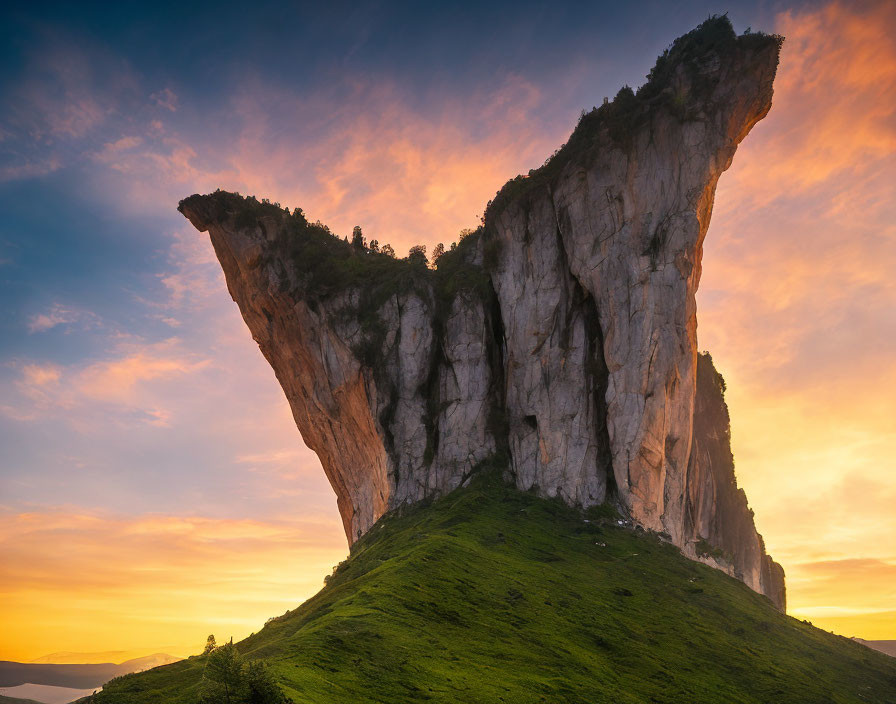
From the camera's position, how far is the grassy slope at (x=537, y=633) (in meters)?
32.2

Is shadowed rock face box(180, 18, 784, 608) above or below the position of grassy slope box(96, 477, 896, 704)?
above

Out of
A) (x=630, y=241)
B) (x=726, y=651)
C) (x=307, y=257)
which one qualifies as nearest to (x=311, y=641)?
(x=726, y=651)

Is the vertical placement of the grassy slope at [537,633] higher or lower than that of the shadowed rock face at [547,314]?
lower

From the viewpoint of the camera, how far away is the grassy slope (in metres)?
32.2

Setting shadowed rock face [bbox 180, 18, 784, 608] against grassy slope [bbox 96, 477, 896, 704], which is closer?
grassy slope [bbox 96, 477, 896, 704]

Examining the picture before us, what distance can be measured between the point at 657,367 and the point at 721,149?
2418cm

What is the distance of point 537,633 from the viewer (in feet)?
132

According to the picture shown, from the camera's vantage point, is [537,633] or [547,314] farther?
[547,314]

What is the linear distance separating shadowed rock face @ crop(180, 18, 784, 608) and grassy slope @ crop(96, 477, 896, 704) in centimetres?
1012

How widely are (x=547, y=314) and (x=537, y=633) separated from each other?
39624 mm

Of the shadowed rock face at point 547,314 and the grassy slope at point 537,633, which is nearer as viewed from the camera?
the grassy slope at point 537,633

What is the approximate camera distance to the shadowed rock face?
67.4 m

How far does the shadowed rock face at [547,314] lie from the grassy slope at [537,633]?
1012 centimetres

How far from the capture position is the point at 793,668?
4466cm
